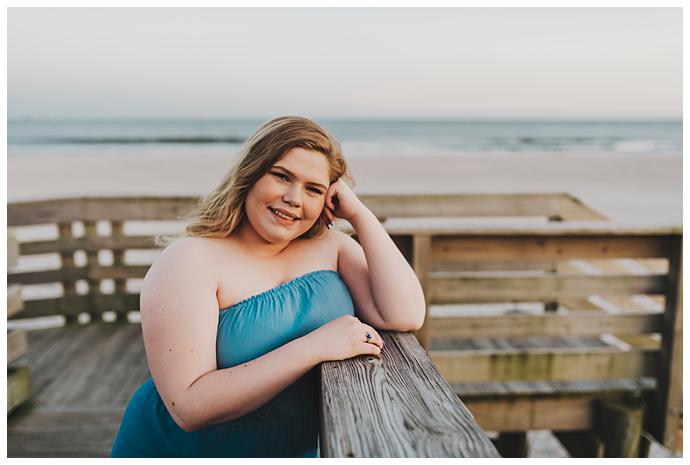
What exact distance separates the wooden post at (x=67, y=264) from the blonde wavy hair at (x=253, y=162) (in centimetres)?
340

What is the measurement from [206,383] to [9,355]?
234 centimetres

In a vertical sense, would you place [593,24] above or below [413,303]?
above

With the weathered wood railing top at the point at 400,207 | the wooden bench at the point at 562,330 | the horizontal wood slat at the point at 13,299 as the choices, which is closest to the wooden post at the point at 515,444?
the wooden bench at the point at 562,330

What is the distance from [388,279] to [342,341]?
0.99 ft

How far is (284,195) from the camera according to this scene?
1.32 meters

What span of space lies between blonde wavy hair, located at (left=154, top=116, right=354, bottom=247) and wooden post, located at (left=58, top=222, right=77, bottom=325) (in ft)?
11.2

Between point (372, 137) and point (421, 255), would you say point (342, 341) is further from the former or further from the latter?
point (372, 137)

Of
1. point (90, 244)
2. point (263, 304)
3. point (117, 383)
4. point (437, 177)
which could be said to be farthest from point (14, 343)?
point (437, 177)

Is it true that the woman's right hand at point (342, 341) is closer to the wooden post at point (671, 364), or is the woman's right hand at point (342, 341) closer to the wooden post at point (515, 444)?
the wooden post at point (671, 364)

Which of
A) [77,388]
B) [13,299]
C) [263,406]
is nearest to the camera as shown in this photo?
[263,406]

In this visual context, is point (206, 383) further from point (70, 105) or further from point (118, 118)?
point (118, 118)

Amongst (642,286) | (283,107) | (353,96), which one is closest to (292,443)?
(642,286)

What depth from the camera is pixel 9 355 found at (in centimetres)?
292

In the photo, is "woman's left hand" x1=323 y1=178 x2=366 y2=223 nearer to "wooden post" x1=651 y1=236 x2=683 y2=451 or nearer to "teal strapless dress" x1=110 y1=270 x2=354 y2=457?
"teal strapless dress" x1=110 y1=270 x2=354 y2=457
